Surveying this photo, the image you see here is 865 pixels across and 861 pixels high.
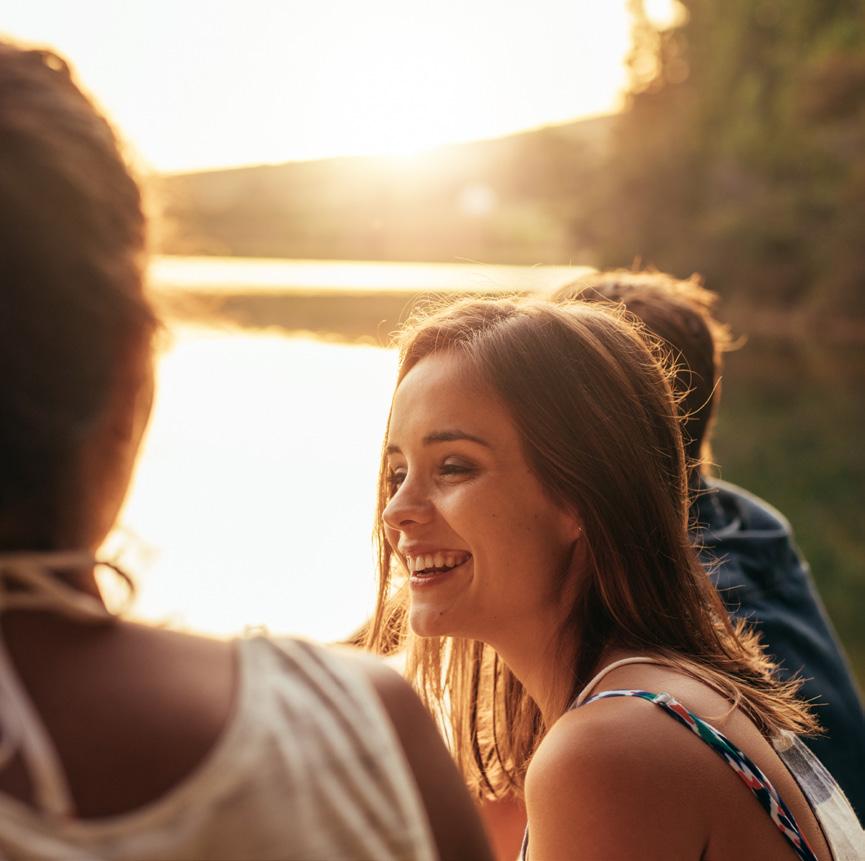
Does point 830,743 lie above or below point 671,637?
below

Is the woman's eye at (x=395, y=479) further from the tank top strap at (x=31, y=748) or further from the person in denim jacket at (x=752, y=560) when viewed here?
the tank top strap at (x=31, y=748)

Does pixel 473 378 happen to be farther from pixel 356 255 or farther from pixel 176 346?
pixel 356 255

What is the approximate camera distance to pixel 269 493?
1227 cm

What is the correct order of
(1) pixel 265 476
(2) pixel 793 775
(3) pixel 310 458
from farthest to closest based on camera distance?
1. (3) pixel 310 458
2. (1) pixel 265 476
3. (2) pixel 793 775

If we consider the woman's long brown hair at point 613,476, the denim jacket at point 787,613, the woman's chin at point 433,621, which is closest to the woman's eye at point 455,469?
the woman's long brown hair at point 613,476

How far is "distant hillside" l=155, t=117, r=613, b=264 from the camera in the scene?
21.5 metres

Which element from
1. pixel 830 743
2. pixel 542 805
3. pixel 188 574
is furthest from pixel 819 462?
pixel 542 805

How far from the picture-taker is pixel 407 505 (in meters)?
2.01

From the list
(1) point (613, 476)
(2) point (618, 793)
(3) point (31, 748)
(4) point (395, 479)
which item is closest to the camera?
(3) point (31, 748)

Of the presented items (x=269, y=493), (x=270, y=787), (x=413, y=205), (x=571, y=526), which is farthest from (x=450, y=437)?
(x=413, y=205)

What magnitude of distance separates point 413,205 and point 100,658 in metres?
34.1

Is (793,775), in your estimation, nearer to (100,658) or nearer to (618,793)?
(618,793)

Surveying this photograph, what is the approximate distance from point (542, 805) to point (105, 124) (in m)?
1.08

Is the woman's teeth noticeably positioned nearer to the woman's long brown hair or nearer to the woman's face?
the woman's face
